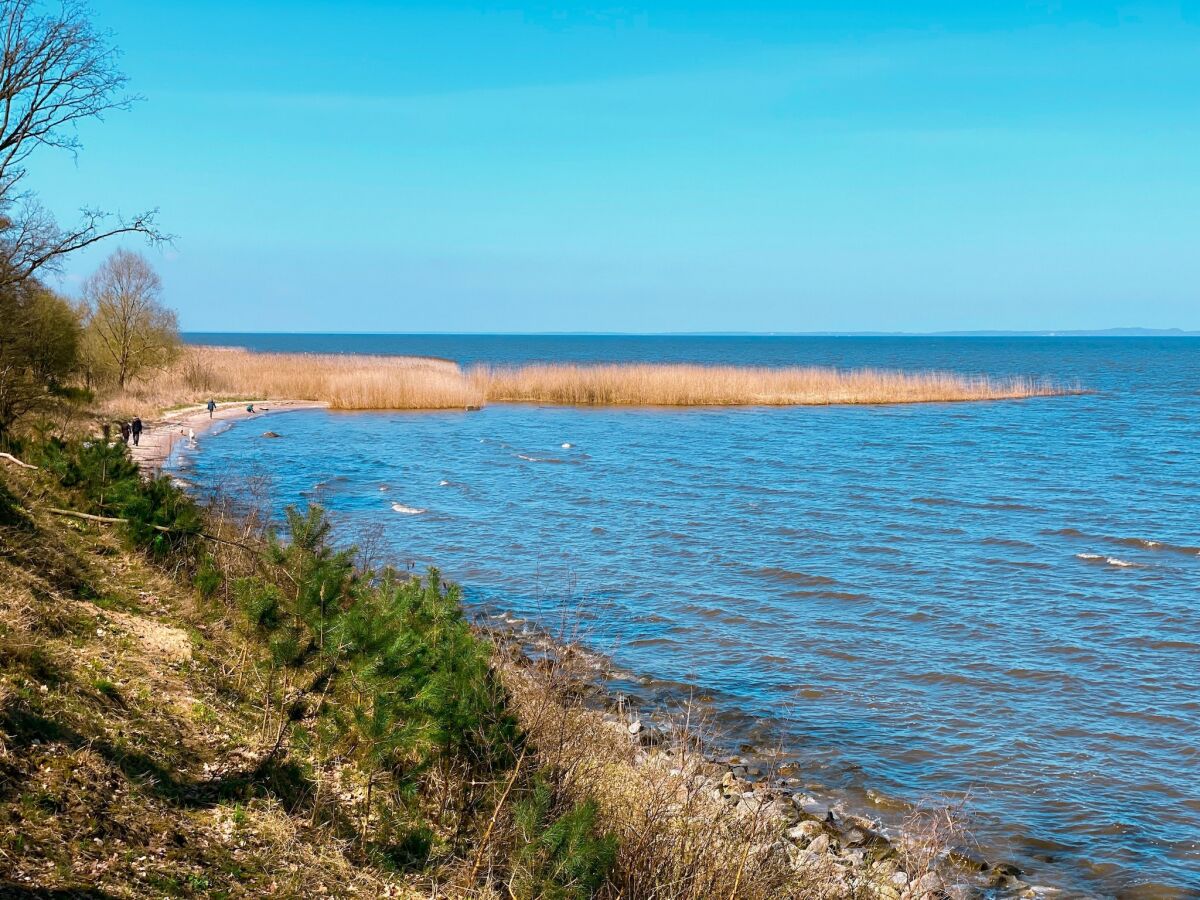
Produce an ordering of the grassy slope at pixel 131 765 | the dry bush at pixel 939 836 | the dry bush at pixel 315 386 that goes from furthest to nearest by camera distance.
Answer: the dry bush at pixel 315 386 → the dry bush at pixel 939 836 → the grassy slope at pixel 131 765

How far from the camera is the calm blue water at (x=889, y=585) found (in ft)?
28.0

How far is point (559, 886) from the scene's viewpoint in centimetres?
434

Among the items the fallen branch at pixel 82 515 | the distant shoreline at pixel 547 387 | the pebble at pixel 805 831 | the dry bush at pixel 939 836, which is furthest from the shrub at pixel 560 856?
the distant shoreline at pixel 547 387

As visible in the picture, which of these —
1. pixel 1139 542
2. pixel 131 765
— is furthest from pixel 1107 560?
pixel 131 765

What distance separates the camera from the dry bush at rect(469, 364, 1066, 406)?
159ft

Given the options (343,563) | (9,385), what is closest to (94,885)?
(343,563)

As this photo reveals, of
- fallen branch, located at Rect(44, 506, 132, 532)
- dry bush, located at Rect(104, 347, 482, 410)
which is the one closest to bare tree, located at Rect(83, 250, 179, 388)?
dry bush, located at Rect(104, 347, 482, 410)

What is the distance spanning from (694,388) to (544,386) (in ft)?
25.7

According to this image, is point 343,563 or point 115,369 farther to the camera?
point 115,369

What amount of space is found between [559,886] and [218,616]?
461 cm

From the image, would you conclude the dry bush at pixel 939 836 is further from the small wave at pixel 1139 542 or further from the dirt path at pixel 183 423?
the dirt path at pixel 183 423

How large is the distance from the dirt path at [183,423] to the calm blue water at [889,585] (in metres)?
1.11

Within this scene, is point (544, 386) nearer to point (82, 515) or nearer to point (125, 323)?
point (125, 323)

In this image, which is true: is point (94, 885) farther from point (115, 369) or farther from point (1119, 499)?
point (115, 369)
